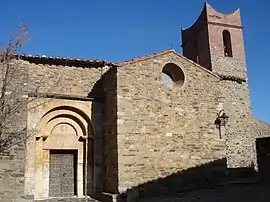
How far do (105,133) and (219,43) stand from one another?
1208 centimetres

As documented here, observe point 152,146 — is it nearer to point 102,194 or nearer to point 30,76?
point 102,194

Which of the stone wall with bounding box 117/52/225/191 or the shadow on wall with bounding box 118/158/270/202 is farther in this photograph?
the stone wall with bounding box 117/52/225/191

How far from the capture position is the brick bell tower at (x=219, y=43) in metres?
20.0

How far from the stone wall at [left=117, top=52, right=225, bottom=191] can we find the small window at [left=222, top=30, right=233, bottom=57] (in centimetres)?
866

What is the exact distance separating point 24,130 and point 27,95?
4.30 ft

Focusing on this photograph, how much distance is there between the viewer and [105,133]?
39.3 ft

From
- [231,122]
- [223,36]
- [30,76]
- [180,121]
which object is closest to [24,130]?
[30,76]

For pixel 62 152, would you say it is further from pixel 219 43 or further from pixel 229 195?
pixel 219 43

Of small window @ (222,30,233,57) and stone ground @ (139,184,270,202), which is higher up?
small window @ (222,30,233,57)

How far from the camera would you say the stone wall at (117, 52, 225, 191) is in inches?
425

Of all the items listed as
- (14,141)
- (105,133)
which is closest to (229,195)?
(105,133)

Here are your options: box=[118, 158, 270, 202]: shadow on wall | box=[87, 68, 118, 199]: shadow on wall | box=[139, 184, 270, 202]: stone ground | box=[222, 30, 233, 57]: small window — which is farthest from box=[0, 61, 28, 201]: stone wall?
box=[222, 30, 233, 57]: small window

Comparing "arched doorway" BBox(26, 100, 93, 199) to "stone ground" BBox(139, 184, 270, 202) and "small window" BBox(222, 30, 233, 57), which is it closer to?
"stone ground" BBox(139, 184, 270, 202)

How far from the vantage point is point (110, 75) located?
11930 millimetres
